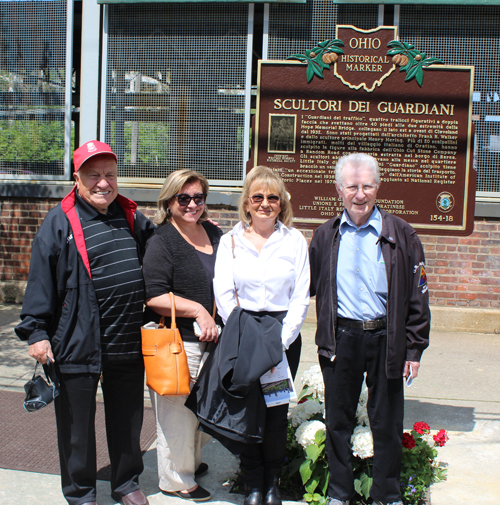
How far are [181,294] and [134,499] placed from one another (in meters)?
1.09

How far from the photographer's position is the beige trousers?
9.68 feet

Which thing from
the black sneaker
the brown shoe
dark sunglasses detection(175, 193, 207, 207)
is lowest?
the black sneaker

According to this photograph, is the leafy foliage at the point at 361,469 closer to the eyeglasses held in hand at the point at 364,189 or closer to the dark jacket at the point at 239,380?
the dark jacket at the point at 239,380

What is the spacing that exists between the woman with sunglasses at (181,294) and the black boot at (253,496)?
28cm

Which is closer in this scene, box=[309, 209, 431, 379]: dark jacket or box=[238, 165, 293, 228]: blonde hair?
box=[309, 209, 431, 379]: dark jacket

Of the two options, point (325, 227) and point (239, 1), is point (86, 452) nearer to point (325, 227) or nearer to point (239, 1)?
point (325, 227)

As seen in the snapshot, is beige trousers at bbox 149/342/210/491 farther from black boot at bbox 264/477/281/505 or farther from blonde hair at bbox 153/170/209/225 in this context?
blonde hair at bbox 153/170/209/225

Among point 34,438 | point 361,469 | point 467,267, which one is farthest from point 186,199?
point 467,267

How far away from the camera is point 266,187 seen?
2883mm

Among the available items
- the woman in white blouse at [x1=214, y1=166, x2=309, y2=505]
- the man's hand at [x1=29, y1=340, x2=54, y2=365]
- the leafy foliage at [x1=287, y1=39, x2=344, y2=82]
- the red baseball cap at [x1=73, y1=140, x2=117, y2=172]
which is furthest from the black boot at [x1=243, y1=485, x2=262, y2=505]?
the leafy foliage at [x1=287, y1=39, x2=344, y2=82]

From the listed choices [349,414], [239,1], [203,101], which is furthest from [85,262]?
[239,1]

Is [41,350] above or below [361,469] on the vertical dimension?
above

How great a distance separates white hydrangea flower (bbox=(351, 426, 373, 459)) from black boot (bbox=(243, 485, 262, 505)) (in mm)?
545

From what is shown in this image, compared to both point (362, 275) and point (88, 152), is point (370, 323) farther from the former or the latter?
point (88, 152)
